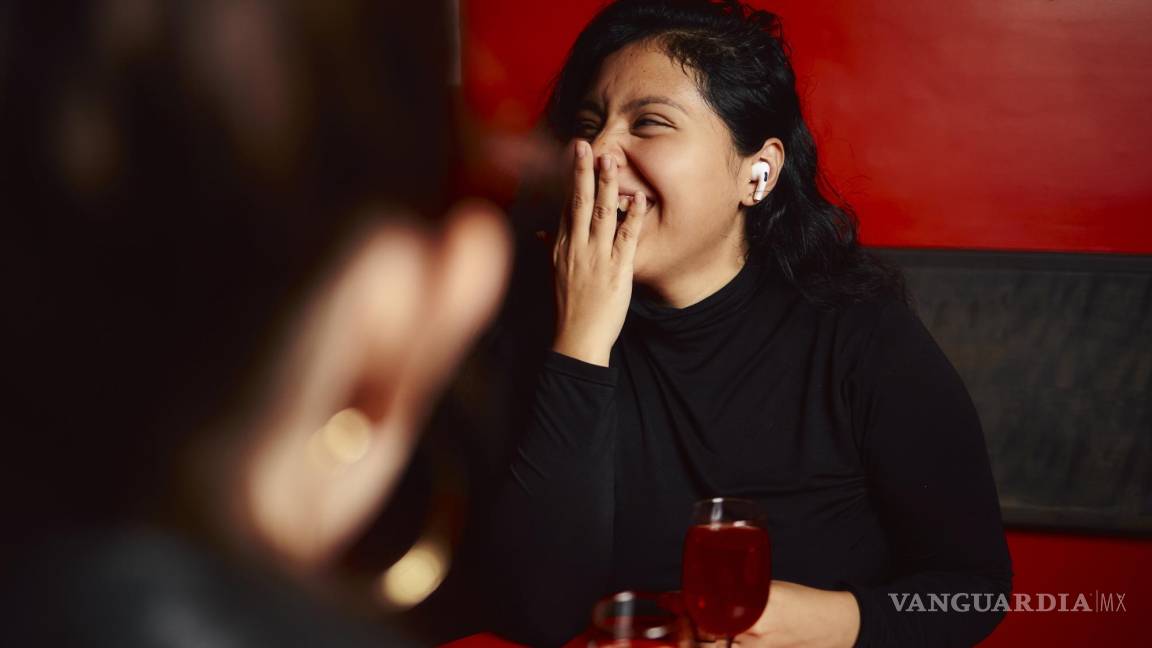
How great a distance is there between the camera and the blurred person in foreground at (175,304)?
29cm

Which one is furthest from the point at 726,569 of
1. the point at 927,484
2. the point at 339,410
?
the point at 927,484

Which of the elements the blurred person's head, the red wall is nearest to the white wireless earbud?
the red wall

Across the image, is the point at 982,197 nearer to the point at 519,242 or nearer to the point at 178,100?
the point at 519,242

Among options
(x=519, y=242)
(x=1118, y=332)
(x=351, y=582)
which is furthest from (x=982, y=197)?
(x=351, y=582)

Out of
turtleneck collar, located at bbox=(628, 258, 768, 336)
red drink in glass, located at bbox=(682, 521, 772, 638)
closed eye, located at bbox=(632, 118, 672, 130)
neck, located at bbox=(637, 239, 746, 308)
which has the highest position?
closed eye, located at bbox=(632, 118, 672, 130)

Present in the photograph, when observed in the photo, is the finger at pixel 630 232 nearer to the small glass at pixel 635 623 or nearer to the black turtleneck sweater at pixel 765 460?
the black turtleneck sweater at pixel 765 460

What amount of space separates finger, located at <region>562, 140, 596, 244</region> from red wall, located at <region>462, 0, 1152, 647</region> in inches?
21.8

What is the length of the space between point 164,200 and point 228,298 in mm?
49

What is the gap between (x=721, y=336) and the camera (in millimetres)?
1074

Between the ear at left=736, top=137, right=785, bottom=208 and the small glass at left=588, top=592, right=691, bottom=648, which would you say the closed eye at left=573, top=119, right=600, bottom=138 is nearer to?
the ear at left=736, top=137, right=785, bottom=208

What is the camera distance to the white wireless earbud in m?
1.16

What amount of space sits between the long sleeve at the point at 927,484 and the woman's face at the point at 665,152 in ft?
0.81

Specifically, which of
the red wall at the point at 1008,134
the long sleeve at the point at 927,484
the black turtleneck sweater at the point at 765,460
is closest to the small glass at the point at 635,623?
the black turtleneck sweater at the point at 765,460

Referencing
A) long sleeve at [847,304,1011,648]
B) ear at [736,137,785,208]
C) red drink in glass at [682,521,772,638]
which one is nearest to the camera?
red drink in glass at [682,521,772,638]
